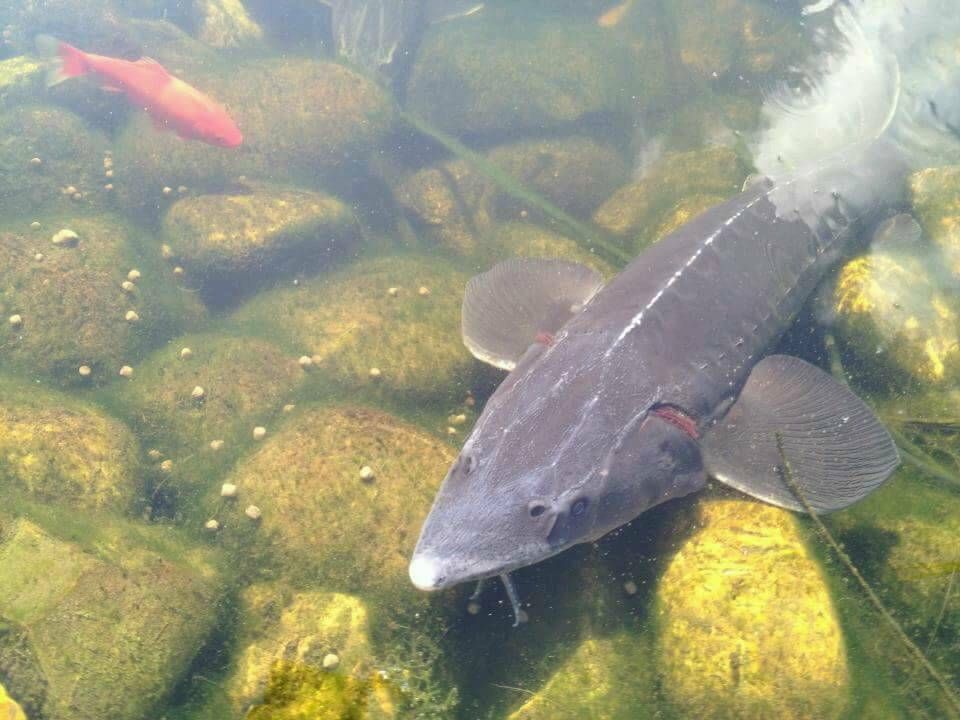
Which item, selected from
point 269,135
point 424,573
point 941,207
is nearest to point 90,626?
point 424,573

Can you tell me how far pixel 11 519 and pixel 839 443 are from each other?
5269 mm

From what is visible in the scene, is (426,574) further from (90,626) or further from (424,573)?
(90,626)

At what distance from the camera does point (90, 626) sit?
330cm

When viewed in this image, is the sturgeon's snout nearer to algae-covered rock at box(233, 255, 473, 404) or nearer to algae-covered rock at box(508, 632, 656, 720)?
algae-covered rock at box(508, 632, 656, 720)

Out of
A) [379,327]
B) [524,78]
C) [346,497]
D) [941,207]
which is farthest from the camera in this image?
[524,78]

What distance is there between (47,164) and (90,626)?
6999 mm

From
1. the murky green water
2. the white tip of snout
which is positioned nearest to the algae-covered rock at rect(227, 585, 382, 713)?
the murky green water

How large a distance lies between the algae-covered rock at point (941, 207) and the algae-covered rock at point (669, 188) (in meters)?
1.79

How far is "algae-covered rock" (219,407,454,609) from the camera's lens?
384 centimetres

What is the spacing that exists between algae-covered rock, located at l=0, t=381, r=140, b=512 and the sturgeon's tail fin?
6557 millimetres

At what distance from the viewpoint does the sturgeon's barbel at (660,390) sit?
3.11 meters

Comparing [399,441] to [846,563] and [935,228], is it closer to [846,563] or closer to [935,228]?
[846,563]

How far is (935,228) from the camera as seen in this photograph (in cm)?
563

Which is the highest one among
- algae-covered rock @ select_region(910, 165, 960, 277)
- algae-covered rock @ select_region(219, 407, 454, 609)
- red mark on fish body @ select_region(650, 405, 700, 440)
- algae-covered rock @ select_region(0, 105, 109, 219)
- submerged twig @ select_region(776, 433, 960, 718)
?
algae-covered rock @ select_region(910, 165, 960, 277)
